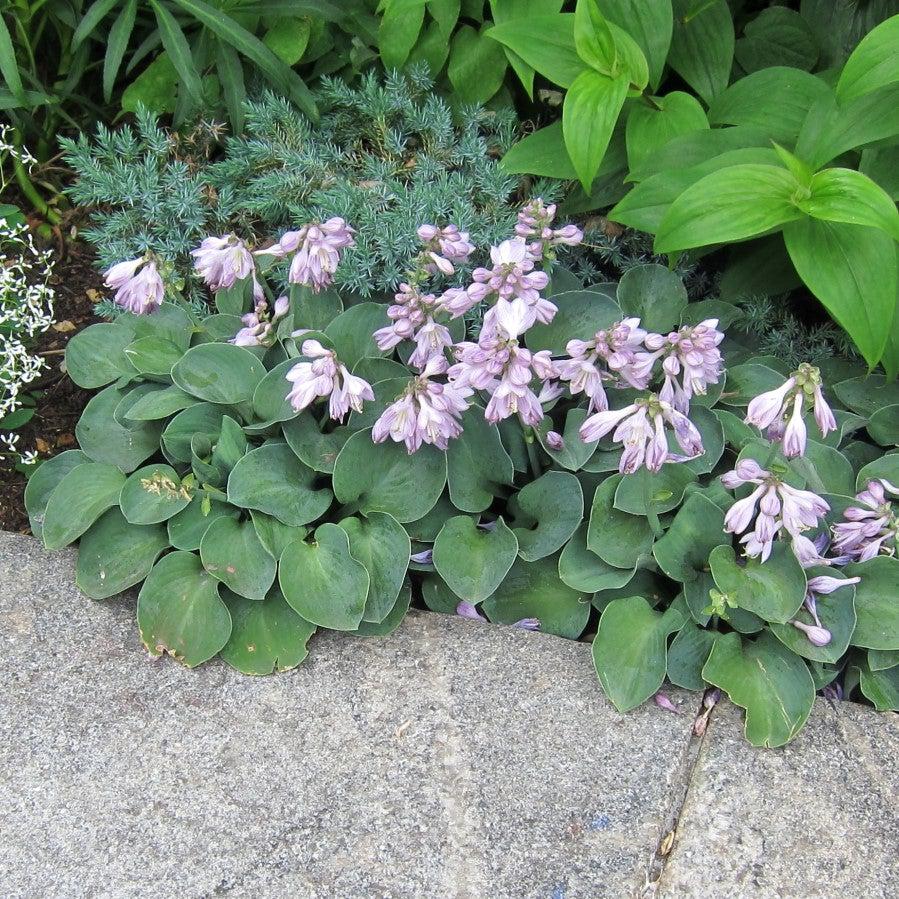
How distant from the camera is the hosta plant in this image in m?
2.21

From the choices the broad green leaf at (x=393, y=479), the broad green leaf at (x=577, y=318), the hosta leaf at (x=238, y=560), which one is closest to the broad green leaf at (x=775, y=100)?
the broad green leaf at (x=577, y=318)

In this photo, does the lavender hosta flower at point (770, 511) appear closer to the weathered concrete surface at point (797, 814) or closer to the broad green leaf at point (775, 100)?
the weathered concrete surface at point (797, 814)

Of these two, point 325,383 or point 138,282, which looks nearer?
point 325,383

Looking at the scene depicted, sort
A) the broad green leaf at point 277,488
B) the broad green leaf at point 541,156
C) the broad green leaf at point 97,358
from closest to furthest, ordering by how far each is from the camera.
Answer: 1. the broad green leaf at point 277,488
2. the broad green leaf at point 97,358
3. the broad green leaf at point 541,156

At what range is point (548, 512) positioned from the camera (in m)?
2.50

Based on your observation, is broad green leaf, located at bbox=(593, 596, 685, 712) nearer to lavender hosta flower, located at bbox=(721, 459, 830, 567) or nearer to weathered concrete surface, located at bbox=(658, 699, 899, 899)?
weathered concrete surface, located at bbox=(658, 699, 899, 899)

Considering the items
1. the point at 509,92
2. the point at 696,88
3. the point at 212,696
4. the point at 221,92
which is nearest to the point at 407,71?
the point at 509,92

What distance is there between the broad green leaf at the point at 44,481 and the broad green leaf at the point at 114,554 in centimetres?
21

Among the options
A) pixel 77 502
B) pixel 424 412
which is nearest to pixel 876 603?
pixel 424 412

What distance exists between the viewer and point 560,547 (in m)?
2.52

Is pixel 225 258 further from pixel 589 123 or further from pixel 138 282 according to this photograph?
pixel 589 123

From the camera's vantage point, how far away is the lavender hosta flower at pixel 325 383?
2.22 meters

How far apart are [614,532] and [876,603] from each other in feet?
2.09

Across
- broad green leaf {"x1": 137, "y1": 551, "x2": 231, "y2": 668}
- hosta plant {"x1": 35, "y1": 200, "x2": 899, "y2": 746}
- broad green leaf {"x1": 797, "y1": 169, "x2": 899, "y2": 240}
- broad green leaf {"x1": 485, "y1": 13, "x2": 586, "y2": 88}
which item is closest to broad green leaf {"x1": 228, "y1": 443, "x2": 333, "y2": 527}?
hosta plant {"x1": 35, "y1": 200, "x2": 899, "y2": 746}
